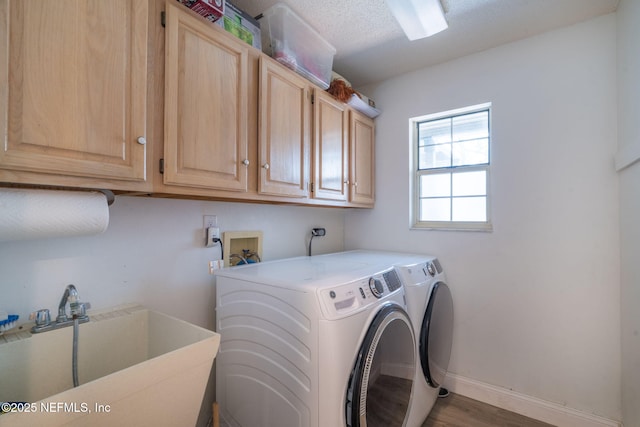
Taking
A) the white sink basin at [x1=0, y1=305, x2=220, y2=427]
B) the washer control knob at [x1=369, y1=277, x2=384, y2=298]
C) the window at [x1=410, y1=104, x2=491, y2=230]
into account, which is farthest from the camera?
the window at [x1=410, y1=104, x2=491, y2=230]

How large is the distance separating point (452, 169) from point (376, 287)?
56.7 inches

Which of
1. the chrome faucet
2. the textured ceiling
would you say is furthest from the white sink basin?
the textured ceiling

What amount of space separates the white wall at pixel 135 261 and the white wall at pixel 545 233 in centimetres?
166

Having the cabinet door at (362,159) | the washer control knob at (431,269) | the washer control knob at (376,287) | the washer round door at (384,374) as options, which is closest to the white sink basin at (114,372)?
the washer round door at (384,374)

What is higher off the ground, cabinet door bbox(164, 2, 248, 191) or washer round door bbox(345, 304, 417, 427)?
cabinet door bbox(164, 2, 248, 191)

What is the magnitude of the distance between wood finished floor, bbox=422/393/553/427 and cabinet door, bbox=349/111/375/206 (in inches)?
61.6

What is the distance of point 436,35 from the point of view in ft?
6.46

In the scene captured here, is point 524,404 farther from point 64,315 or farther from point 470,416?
point 64,315

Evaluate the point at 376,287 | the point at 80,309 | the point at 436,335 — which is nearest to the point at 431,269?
the point at 436,335

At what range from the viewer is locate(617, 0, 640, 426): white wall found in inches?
57.0

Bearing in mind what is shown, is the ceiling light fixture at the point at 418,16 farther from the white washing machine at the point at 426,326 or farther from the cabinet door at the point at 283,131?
the white washing machine at the point at 426,326

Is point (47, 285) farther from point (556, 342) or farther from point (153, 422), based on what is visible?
point (556, 342)

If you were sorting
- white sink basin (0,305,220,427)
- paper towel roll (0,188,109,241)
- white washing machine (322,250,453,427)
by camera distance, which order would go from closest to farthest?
1. white sink basin (0,305,220,427)
2. paper towel roll (0,188,109,241)
3. white washing machine (322,250,453,427)

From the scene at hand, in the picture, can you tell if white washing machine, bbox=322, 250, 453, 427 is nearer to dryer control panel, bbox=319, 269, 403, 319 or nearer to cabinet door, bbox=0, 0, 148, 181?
dryer control panel, bbox=319, 269, 403, 319
